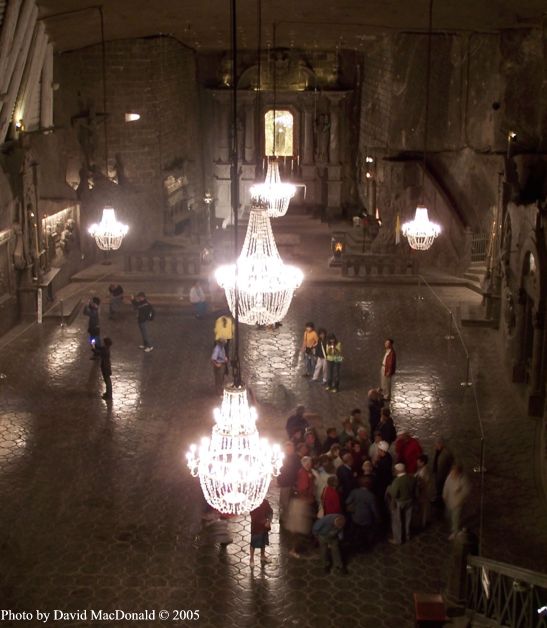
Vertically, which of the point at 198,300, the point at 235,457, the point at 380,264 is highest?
the point at 235,457

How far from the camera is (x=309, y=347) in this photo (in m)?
16.1

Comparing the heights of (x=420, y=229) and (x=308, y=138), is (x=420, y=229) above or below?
below

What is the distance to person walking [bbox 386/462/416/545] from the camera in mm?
10984

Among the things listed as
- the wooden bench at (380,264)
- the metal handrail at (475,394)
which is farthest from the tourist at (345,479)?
the wooden bench at (380,264)

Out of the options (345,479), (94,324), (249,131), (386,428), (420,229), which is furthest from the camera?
(249,131)

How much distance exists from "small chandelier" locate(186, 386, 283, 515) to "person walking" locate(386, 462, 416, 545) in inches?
116

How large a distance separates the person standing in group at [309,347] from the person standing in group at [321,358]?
7 centimetres

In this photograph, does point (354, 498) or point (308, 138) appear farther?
point (308, 138)

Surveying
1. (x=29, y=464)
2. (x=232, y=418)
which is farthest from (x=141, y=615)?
(x=29, y=464)

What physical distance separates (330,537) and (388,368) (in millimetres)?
4749

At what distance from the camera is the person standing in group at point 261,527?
1051 cm

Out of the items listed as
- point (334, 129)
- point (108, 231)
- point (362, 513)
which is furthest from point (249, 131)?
point (362, 513)

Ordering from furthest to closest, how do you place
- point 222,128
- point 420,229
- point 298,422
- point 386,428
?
point 222,128
point 420,229
point 298,422
point 386,428

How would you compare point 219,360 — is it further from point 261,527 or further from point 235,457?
point 235,457
